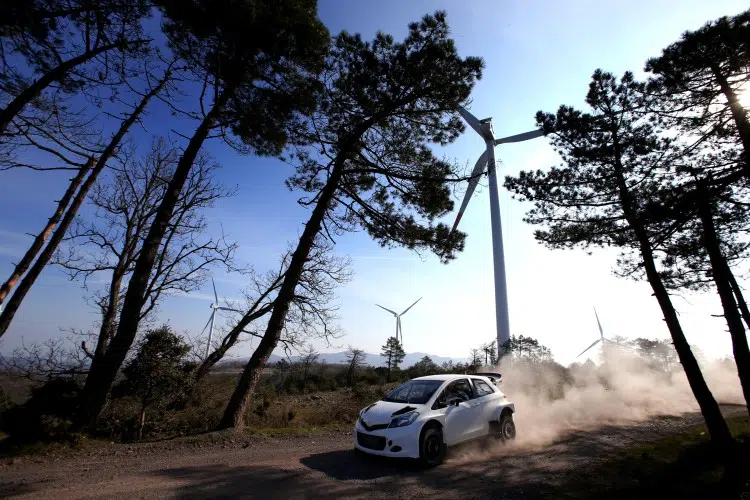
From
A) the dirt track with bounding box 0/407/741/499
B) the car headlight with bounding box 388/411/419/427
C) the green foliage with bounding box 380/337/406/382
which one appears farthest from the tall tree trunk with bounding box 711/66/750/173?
the green foliage with bounding box 380/337/406/382

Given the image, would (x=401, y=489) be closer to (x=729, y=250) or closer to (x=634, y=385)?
(x=729, y=250)

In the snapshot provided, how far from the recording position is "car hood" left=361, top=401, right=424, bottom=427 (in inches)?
297

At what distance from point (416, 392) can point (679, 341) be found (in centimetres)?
707

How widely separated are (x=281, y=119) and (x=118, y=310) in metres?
8.69

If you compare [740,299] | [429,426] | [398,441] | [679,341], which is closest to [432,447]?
[429,426]

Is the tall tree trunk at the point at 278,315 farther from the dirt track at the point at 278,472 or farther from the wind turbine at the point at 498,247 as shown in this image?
the wind turbine at the point at 498,247

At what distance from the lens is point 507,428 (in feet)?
31.0

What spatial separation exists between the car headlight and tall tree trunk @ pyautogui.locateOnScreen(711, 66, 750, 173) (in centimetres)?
968

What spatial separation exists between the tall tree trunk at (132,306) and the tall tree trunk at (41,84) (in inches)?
102

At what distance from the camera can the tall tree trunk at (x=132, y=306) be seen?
8.87 m

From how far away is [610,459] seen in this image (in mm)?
8195

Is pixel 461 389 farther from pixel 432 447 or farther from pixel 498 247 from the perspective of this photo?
pixel 498 247

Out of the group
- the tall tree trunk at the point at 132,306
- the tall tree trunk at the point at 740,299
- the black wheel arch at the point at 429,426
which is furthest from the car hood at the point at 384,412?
the tall tree trunk at the point at 740,299

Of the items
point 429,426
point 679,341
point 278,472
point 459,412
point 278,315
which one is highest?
point 278,315
